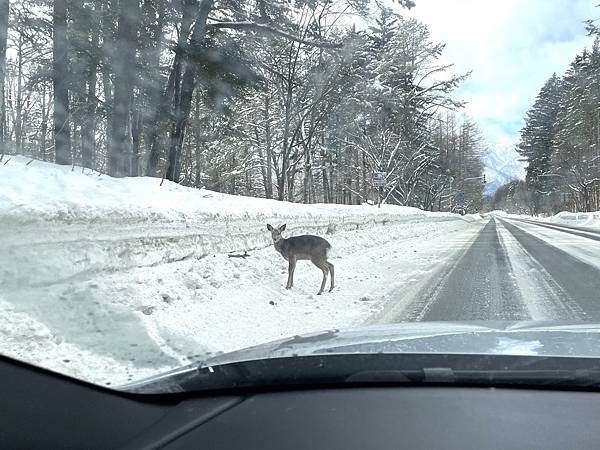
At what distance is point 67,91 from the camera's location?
1276 cm

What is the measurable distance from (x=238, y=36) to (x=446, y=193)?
5462 cm

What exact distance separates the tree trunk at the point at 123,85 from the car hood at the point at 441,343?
1141 cm

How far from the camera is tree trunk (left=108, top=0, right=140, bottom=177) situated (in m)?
12.4

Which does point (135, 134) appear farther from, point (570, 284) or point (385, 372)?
point (385, 372)

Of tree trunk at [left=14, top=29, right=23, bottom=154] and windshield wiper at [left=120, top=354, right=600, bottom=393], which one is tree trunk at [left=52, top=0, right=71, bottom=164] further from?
windshield wiper at [left=120, top=354, right=600, bottom=393]

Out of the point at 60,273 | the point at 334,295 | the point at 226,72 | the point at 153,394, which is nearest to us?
the point at 153,394

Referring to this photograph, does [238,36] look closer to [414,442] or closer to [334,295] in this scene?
[334,295]

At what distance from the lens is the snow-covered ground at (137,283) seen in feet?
16.5

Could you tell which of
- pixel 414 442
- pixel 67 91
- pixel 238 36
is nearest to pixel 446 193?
pixel 238 36

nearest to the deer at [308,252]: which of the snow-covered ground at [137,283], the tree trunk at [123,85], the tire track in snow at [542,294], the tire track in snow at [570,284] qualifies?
the snow-covered ground at [137,283]

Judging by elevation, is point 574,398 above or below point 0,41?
below

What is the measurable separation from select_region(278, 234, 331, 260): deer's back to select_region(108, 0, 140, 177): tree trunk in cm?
650

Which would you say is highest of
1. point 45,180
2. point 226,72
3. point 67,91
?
point 226,72

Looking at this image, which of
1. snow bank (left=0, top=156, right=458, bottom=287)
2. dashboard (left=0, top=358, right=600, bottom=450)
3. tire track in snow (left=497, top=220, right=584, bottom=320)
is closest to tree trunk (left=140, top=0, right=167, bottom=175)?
snow bank (left=0, top=156, right=458, bottom=287)
